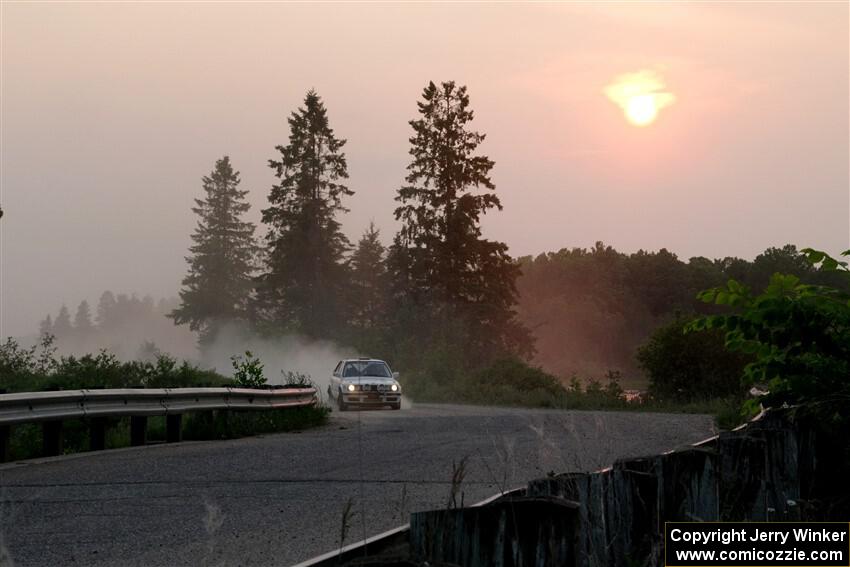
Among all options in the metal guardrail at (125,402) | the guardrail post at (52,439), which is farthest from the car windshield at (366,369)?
the guardrail post at (52,439)

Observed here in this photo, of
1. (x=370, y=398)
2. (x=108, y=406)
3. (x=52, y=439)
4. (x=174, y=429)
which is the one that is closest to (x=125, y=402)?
(x=108, y=406)

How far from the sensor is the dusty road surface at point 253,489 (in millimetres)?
8570

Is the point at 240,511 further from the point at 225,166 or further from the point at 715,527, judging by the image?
the point at 225,166

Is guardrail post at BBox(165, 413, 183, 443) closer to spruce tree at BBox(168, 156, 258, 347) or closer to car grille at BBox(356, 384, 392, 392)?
car grille at BBox(356, 384, 392, 392)

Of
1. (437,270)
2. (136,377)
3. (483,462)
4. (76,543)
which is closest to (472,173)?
(437,270)

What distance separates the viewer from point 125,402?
55.8 ft

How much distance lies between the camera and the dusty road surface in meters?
8.57

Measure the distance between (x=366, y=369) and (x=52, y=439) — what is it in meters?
18.3

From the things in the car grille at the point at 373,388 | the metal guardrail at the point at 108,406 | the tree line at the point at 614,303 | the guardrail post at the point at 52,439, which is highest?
the tree line at the point at 614,303

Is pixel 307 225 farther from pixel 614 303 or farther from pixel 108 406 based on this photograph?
pixel 108 406

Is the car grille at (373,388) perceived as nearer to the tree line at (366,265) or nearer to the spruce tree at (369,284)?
the tree line at (366,265)

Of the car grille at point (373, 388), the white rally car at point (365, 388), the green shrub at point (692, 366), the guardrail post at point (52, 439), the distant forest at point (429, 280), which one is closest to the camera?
the guardrail post at point (52, 439)

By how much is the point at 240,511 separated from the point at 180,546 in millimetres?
1775

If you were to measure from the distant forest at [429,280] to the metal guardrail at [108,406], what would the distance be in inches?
1282
